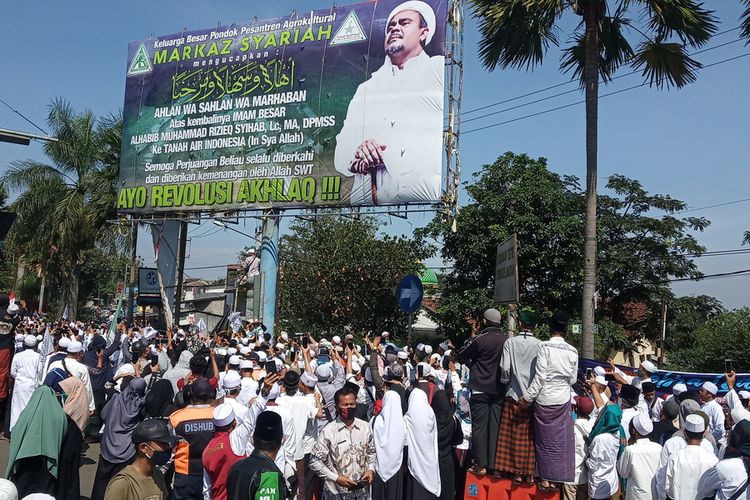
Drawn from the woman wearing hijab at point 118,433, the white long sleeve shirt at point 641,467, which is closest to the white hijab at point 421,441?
the white long sleeve shirt at point 641,467

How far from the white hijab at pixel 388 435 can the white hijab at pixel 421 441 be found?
0.63 ft

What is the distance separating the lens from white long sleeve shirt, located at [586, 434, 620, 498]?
6.23 meters

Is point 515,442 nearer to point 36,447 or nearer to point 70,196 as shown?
point 36,447

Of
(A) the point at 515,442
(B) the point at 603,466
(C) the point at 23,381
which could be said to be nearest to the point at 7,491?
(A) the point at 515,442

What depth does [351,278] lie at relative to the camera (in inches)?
994

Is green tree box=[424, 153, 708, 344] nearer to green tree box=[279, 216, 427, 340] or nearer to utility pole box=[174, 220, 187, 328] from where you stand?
green tree box=[279, 216, 427, 340]

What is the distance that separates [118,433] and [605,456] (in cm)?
455

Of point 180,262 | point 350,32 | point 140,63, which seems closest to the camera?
point 350,32

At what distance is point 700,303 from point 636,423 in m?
28.2

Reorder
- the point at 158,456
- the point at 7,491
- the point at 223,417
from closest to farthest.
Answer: the point at 7,491 → the point at 158,456 → the point at 223,417

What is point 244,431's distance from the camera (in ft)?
18.5

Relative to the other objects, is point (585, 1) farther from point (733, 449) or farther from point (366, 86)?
point (733, 449)

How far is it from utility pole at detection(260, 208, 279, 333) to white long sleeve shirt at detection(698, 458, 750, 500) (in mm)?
16691

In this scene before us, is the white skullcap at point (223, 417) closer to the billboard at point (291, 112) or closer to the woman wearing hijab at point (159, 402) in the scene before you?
the woman wearing hijab at point (159, 402)
